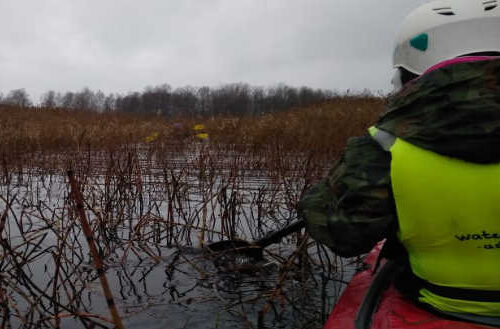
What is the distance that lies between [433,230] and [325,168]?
272 cm

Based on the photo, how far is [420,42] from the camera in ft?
5.28

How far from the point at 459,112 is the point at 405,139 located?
160 mm

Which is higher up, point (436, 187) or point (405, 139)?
point (405, 139)

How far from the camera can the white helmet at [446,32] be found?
1.44m

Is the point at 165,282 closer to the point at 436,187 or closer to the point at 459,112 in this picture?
the point at 436,187

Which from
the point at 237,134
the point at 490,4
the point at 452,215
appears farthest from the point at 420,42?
the point at 237,134

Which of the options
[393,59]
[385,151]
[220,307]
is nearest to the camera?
[385,151]

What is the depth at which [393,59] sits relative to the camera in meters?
1.81

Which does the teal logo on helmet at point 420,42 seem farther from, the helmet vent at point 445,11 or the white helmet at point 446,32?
the helmet vent at point 445,11

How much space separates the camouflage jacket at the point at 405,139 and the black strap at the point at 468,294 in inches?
8.9

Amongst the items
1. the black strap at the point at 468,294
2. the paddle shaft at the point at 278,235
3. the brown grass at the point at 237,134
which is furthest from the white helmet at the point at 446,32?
the brown grass at the point at 237,134

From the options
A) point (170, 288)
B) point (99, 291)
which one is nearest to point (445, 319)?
point (170, 288)

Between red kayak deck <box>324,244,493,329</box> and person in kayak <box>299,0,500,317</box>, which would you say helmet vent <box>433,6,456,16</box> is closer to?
person in kayak <box>299,0,500,317</box>

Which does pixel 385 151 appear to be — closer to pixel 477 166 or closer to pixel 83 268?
pixel 477 166
